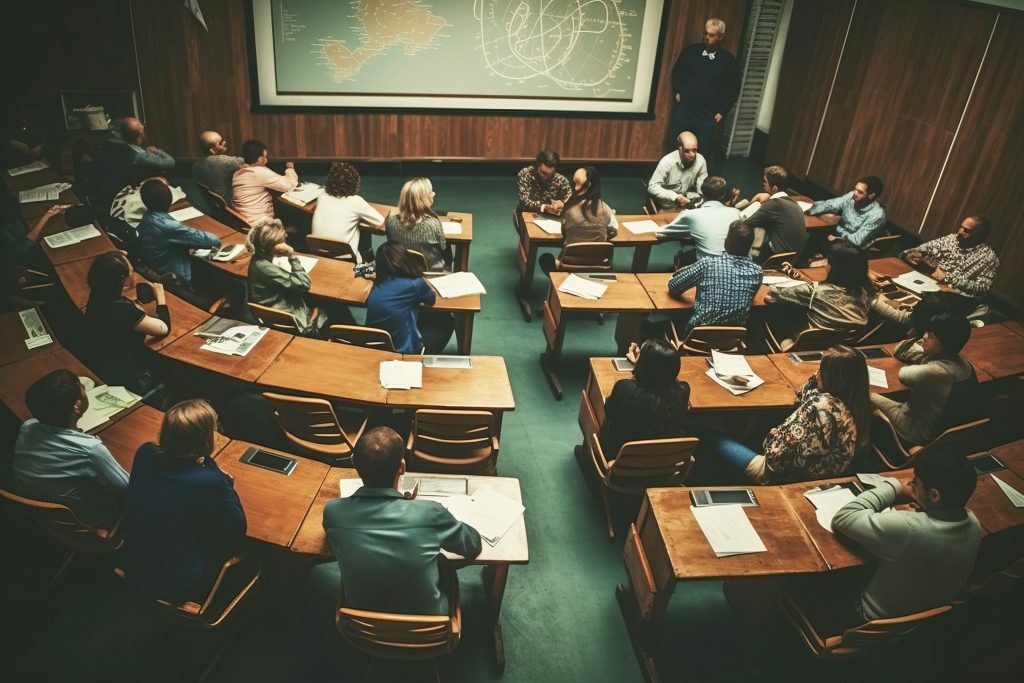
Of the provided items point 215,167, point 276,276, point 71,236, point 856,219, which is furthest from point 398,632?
point 856,219

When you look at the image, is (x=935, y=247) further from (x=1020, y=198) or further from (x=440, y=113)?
(x=440, y=113)

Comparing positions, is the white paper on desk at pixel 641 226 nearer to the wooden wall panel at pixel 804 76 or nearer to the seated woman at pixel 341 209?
the seated woman at pixel 341 209

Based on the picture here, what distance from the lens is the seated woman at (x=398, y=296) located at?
14.3 ft

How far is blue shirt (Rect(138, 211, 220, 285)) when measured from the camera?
16.4ft

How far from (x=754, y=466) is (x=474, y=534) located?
192 cm

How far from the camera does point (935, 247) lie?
19.5 feet

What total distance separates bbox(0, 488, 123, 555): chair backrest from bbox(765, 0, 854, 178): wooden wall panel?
366 inches

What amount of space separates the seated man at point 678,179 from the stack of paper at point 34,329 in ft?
18.0

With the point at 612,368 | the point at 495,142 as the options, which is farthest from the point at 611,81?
the point at 612,368

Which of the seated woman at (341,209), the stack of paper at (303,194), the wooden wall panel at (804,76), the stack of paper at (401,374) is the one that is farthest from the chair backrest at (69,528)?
the wooden wall panel at (804,76)

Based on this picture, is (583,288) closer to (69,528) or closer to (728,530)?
(728,530)

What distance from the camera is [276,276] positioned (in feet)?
14.8

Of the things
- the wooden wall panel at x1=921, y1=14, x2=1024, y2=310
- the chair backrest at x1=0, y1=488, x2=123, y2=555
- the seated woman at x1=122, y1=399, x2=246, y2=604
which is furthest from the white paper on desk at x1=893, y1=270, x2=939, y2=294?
the chair backrest at x1=0, y1=488, x2=123, y2=555

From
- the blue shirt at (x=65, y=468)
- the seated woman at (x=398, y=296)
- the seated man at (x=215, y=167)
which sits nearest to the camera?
the blue shirt at (x=65, y=468)
